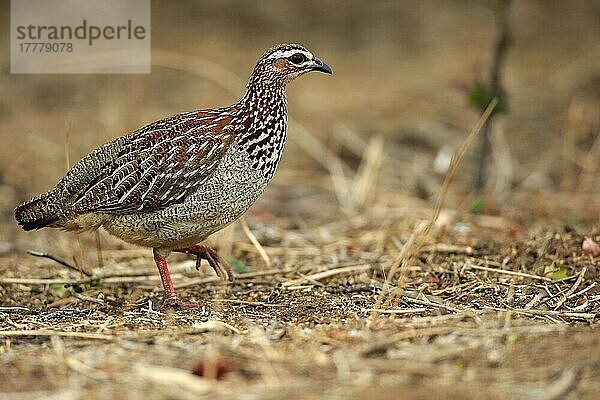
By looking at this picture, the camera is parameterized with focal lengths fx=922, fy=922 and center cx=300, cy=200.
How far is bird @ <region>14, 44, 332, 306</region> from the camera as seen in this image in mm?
6090

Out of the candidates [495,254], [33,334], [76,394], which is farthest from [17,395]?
[495,254]

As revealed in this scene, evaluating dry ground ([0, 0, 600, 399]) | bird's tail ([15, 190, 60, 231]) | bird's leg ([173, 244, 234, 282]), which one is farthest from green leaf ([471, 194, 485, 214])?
bird's tail ([15, 190, 60, 231])

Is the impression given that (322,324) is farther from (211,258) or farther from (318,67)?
(318,67)

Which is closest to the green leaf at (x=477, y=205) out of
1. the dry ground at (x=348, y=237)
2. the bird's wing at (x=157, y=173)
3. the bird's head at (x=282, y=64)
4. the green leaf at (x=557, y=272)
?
the dry ground at (x=348, y=237)

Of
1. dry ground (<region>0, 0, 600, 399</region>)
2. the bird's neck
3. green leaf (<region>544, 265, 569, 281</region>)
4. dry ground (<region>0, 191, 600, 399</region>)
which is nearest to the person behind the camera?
dry ground (<region>0, 191, 600, 399</region>)

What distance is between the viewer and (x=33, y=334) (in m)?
5.19

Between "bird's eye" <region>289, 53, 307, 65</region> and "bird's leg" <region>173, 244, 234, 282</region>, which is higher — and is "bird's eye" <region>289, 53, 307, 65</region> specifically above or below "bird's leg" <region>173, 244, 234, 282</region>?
above

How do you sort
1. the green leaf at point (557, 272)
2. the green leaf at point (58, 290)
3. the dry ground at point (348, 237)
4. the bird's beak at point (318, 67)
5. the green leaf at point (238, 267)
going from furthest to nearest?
1. the green leaf at point (238, 267)
2. the green leaf at point (58, 290)
3. the bird's beak at point (318, 67)
4. the green leaf at point (557, 272)
5. the dry ground at point (348, 237)

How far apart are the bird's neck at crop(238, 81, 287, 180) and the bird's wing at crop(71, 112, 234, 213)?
14 cm

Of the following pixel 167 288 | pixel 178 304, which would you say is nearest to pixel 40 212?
pixel 167 288

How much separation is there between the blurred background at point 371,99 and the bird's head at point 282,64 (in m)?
1.91

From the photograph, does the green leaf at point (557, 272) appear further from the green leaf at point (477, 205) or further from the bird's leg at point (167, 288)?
the bird's leg at point (167, 288)

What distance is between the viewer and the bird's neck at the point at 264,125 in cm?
619

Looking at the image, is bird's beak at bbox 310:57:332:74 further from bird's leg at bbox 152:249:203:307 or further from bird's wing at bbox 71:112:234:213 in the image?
bird's leg at bbox 152:249:203:307
